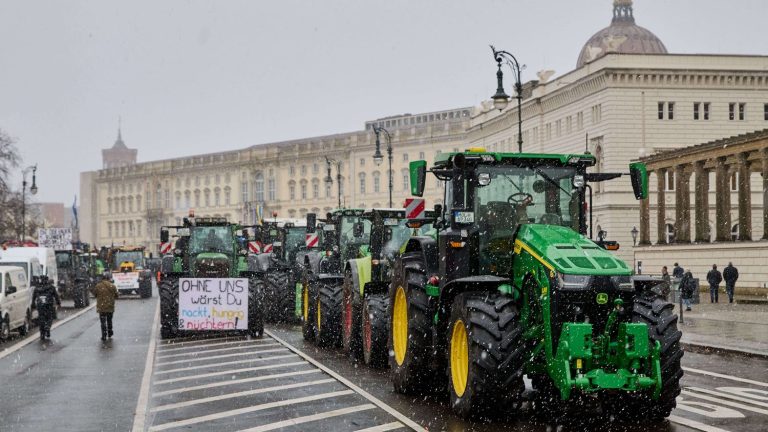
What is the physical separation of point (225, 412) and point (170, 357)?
28.9ft

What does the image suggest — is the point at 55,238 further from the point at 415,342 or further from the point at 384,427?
the point at 384,427

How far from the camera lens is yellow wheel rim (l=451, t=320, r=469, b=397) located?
43.7 ft

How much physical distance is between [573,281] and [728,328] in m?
20.4

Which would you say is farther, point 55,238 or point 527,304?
point 55,238

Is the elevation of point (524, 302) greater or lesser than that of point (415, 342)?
greater

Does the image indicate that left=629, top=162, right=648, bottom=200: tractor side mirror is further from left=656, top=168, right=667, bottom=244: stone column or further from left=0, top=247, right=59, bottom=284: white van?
left=656, top=168, right=667, bottom=244: stone column

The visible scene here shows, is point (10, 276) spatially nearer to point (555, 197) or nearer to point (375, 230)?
point (375, 230)

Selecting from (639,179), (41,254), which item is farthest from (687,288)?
(639,179)

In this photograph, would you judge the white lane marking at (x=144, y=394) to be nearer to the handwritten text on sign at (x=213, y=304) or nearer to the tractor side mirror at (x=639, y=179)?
the handwritten text on sign at (x=213, y=304)

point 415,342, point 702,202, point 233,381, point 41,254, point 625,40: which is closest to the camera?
point 415,342

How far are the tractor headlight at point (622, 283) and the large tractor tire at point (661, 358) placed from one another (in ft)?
1.10

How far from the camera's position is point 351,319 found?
71.8ft

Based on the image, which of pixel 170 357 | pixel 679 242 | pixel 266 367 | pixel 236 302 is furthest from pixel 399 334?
pixel 679 242

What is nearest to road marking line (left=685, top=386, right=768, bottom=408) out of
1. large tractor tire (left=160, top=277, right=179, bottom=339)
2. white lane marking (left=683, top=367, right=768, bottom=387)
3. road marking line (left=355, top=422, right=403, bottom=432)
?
white lane marking (left=683, top=367, right=768, bottom=387)
